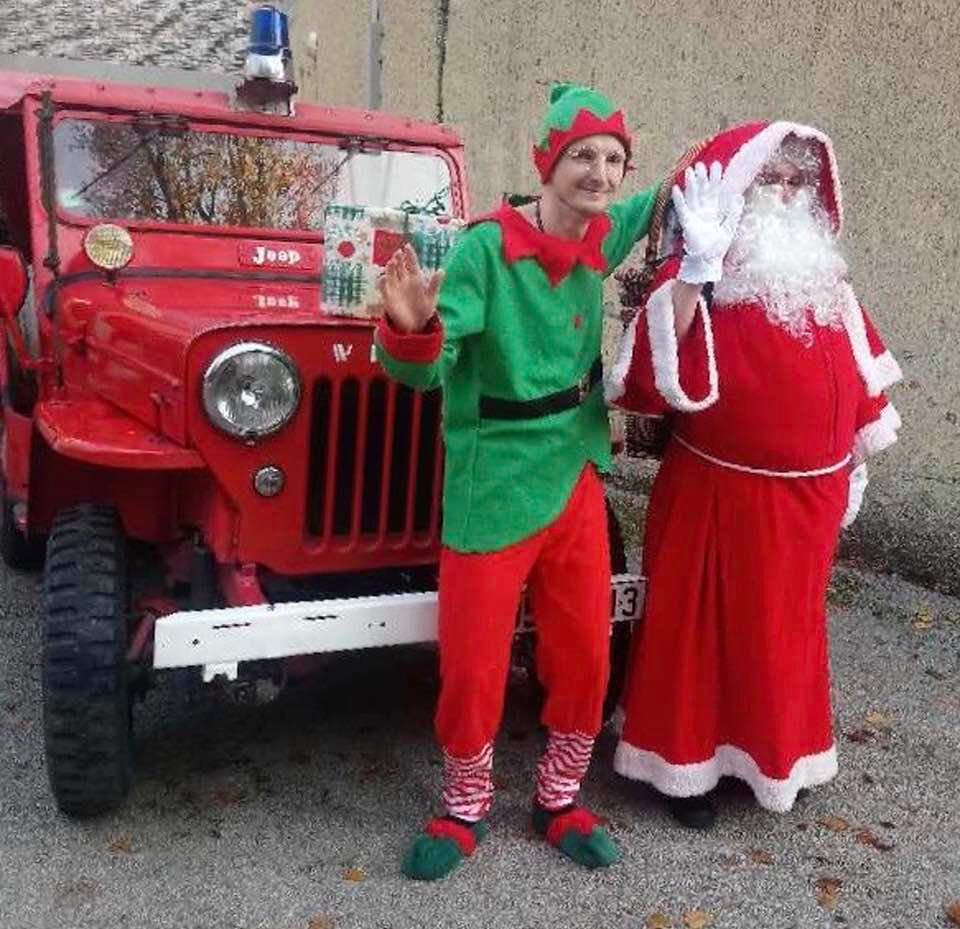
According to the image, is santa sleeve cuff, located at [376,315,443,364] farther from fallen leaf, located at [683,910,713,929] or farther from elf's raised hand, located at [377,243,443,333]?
fallen leaf, located at [683,910,713,929]

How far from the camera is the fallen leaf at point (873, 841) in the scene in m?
2.88

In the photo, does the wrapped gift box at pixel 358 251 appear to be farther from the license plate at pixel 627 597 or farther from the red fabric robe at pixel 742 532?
the license plate at pixel 627 597

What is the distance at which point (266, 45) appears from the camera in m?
3.62

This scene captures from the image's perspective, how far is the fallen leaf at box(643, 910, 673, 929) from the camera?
2533 millimetres

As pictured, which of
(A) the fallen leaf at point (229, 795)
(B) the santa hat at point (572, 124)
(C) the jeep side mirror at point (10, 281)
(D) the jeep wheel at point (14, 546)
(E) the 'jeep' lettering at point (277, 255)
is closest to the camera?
(B) the santa hat at point (572, 124)

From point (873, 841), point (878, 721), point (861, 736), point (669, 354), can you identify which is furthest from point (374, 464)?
point (878, 721)

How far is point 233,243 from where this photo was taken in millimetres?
3596

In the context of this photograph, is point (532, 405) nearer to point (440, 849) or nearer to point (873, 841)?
point (440, 849)

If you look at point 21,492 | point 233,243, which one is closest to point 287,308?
point 233,243

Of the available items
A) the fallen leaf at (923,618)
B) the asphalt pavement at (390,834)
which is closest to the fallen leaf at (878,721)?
the asphalt pavement at (390,834)

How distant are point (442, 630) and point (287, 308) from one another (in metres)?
1.15

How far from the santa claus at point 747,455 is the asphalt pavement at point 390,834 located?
0.63ft

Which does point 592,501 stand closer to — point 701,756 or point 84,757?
point 701,756

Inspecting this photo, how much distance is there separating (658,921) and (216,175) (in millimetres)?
2515
